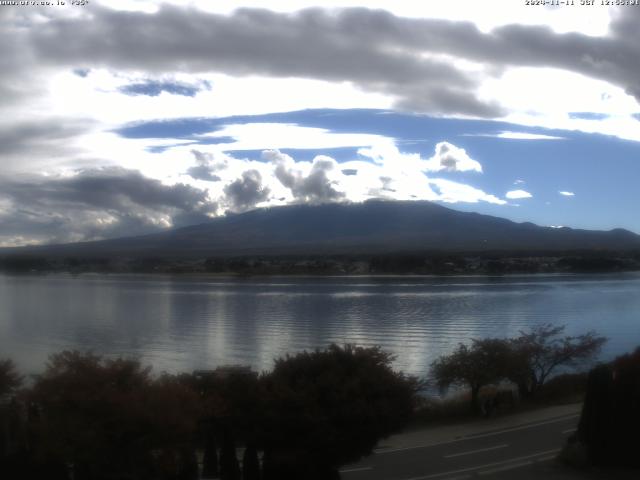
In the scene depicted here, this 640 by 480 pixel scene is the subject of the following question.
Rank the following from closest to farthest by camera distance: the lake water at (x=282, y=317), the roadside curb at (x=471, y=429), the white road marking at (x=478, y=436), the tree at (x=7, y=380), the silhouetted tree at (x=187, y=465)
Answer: the silhouetted tree at (x=187, y=465), the tree at (x=7, y=380), the white road marking at (x=478, y=436), the roadside curb at (x=471, y=429), the lake water at (x=282, y=317)

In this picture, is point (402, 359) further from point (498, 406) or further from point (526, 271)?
point (526, 271)

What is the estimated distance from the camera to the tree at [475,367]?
22125mm

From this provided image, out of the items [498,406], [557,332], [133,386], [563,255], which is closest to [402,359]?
[557,332]

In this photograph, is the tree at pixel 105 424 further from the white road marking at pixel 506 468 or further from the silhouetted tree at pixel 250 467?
the white road marking at pixel 506 468

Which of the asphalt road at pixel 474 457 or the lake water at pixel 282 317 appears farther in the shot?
the lake water at pixel 282 317

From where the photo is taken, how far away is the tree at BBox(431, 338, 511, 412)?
72.6 ft

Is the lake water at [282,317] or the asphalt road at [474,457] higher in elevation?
the lake water at [282,317]

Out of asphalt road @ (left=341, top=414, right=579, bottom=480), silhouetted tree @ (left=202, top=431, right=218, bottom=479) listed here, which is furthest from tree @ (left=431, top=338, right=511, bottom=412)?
silhouetted tree @ (left=202, top=431, right=218, bottom=479)

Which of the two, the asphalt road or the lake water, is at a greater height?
the lake water

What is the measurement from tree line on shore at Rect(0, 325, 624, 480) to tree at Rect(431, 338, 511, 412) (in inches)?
340

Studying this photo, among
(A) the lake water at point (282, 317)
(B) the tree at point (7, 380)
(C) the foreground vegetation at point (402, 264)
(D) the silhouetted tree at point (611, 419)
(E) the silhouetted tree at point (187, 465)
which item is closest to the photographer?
(E) the silhouetted tree at point (187, 465)

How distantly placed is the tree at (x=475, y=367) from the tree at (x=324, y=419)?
9.23 metres

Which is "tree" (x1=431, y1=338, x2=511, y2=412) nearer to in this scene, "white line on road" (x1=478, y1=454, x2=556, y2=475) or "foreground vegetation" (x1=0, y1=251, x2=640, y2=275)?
"white line on road" (x1=478, y1=454, x2=556, y2=475)

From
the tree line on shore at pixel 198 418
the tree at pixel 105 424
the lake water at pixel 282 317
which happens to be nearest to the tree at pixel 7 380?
the tree line on shore at pixel 198 418
